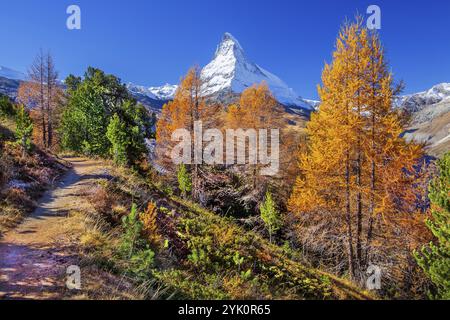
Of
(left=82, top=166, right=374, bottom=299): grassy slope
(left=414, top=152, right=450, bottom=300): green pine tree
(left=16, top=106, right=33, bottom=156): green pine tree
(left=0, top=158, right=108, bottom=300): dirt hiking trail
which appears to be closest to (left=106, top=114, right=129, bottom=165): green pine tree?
(left=82, top=166, right=374, bottom=299): grassy slope

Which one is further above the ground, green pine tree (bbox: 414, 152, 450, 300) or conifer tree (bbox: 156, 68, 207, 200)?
conifer tree (bbox: 156, 68, 207, 200)

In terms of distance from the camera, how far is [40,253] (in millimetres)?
5520

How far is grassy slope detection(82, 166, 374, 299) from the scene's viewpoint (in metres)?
5.77

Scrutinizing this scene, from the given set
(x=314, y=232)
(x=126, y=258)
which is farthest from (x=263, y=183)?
(x=126, y=258)

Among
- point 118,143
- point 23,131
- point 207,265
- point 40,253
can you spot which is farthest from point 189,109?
point 40,253

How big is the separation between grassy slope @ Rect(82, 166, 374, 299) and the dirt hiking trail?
0.73m

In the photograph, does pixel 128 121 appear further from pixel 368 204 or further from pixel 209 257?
pixel 368 204

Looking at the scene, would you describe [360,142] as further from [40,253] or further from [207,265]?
[40,253]

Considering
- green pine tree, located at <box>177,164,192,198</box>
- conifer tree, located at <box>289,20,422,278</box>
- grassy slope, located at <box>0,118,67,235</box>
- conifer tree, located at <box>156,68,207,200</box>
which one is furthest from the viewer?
green pine tree, located at <box>177,164,192,198</box>

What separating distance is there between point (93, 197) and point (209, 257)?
4.57 m

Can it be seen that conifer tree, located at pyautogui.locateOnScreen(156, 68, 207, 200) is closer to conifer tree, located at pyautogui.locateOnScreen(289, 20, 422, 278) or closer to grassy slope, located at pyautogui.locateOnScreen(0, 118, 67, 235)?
grassy slope, located at pyautogui.locateOnScreen(0, 118, 67, 235)

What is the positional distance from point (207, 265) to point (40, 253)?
402 centimetres

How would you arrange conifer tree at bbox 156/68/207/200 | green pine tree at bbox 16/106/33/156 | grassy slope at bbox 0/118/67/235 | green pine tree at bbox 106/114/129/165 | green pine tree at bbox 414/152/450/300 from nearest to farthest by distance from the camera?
grassy slope at bbox 0/118/67/235 < green pine tree at bbox 414/152/450/300 < green pine tree at bbox 16/106/33/156 < green pine tree at bbox 106/114/129/165 < conifer tree at bbox 156/68/207/200

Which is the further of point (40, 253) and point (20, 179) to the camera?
point (20, 179)
